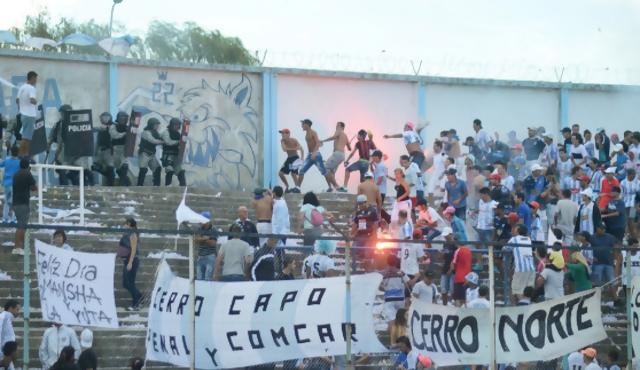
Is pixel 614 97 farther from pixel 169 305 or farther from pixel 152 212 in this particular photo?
pixel 169 305

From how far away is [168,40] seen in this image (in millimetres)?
46844

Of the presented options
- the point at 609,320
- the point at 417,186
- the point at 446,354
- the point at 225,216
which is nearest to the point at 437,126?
the point at 417,186

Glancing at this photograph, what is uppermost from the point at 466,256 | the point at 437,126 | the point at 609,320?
the point at 437,126

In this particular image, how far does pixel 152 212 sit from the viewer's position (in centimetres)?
1969

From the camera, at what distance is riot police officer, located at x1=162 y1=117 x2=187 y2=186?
2248 cm

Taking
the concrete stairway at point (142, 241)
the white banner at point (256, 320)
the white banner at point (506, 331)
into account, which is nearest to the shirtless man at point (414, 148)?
the concrete stairway at point (142, 241)

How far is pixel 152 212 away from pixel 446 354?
8.85m

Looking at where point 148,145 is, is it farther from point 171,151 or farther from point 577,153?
point 577,153

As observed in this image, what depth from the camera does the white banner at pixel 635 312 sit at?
12734 mm

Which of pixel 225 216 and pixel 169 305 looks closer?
pixel 169 305

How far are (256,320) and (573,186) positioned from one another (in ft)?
39.2

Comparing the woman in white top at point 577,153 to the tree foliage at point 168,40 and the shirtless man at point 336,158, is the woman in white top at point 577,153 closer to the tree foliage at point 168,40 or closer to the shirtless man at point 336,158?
the shirtless man at point 336,158

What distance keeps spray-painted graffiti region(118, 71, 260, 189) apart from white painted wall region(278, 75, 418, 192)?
34.1 inches

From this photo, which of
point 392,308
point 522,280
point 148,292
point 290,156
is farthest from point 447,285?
point 290,156
